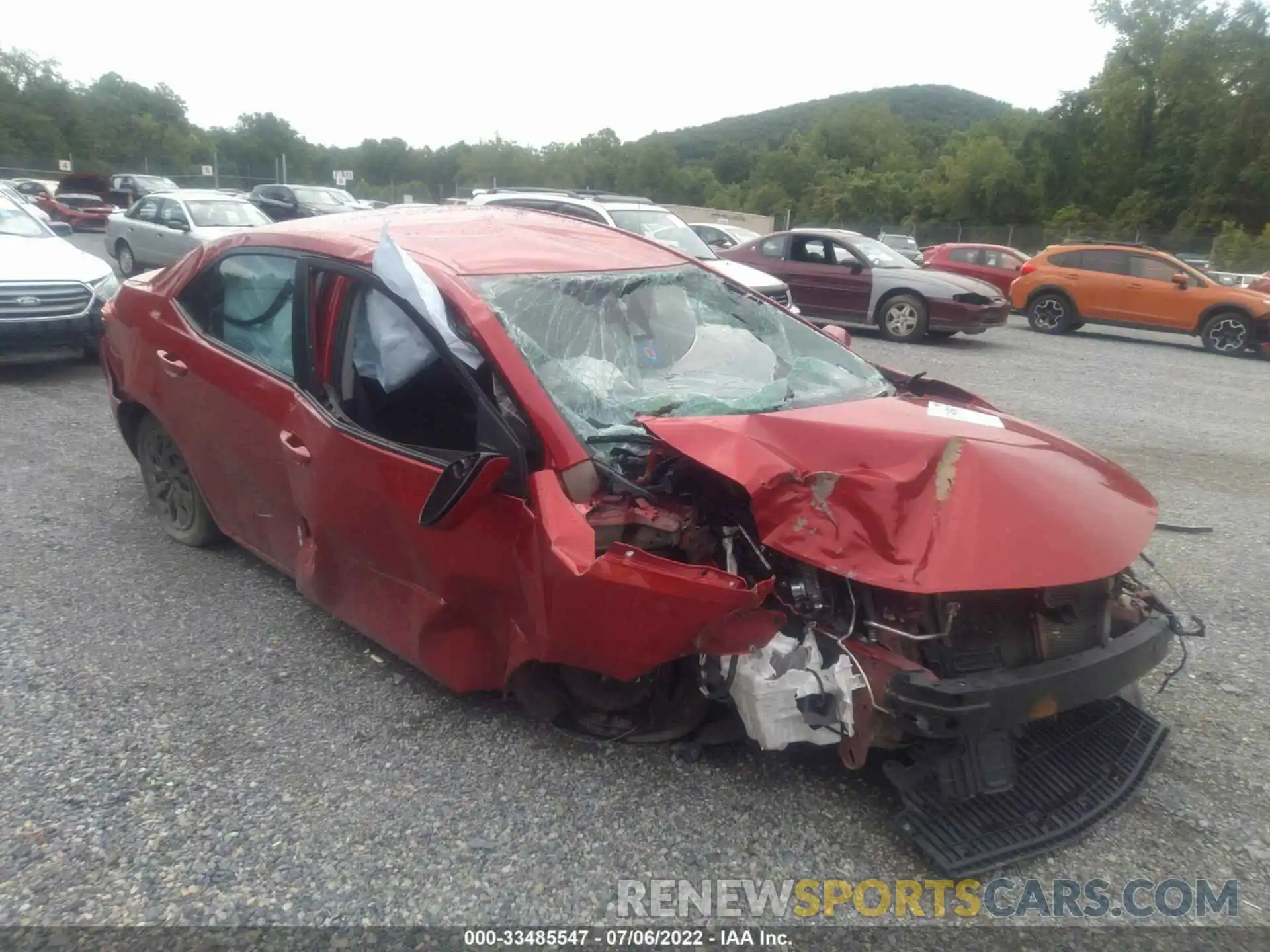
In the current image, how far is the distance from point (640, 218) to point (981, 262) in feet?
34.5

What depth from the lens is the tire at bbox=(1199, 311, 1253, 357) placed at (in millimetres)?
14719

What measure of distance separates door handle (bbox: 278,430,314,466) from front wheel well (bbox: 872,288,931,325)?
11.5 meters

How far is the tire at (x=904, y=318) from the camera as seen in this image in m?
13.6

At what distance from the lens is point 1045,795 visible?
9.35ft

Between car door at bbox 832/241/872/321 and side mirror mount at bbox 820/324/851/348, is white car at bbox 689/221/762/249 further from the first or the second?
side mirror mount at bbox 820/324/851/348

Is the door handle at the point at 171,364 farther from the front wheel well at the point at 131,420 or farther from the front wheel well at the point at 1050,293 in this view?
the front wheel well at the point at 1050,293

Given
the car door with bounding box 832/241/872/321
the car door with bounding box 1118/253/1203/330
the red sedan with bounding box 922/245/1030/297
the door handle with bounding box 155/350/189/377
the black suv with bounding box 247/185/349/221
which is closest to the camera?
the door handle with bounding box 155/350/189/377

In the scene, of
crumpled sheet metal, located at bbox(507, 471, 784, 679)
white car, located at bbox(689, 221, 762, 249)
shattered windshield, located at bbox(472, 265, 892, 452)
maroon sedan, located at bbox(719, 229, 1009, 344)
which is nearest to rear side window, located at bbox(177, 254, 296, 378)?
shattered windshield, located at bbox(472, 265, 892, 452)

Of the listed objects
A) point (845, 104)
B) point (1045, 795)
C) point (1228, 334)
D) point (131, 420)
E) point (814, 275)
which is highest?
point (845, 104)

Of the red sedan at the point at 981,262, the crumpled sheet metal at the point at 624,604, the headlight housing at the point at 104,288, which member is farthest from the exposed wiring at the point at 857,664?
the red sedan at the point at 981,262

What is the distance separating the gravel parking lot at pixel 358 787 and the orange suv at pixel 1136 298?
12465 millimetres

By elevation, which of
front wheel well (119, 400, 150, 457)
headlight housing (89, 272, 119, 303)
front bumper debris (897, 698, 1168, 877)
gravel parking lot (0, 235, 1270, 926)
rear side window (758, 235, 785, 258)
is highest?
rear side window (758, 235, 785, 258)

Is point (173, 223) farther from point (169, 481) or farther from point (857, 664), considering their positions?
point (857, 664)

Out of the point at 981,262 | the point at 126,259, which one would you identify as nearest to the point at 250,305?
the point at 126,259
